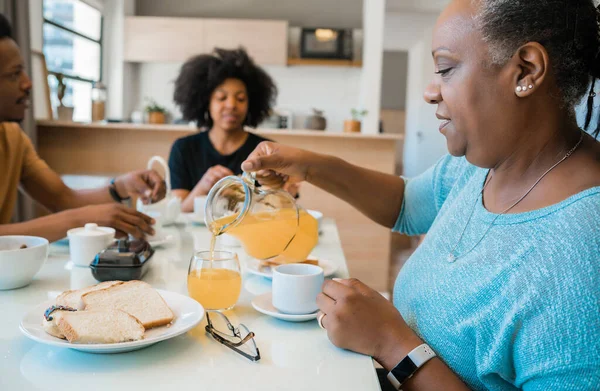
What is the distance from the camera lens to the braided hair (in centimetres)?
76

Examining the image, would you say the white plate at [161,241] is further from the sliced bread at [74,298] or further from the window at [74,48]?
the window at [74,48]

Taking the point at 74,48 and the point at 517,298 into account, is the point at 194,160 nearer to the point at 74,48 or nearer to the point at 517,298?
the point at 517,298

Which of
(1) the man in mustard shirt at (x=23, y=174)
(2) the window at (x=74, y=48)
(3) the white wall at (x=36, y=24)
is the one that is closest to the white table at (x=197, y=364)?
(1) the man in mustard shirt at (x=23, y=174)

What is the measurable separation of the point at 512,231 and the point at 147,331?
0.57 meters

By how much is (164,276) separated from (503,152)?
77cm

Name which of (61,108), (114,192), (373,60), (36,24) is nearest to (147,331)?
(114,192)

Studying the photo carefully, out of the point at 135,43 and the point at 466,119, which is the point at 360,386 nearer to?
the point at 466,119

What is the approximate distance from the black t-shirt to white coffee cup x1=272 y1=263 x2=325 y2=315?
180 cm

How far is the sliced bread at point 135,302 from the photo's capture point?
850mm

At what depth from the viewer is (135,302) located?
897 mm

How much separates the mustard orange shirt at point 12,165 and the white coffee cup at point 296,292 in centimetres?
142

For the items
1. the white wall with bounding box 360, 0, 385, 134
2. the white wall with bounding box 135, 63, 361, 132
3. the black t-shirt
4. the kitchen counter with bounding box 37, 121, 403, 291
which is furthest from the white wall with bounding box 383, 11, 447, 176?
the black t-shirt

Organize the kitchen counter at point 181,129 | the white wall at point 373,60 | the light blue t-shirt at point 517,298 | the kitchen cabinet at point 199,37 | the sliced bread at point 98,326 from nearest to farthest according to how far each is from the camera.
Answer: the light blue t-shirt at point 517,298, the sliced bread at point 98,326, the kitchen counter at point 181,129, the white wall at point 373,60, the kitchen cabinet at point 199,37

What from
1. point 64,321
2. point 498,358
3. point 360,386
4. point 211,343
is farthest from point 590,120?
point 64,321
